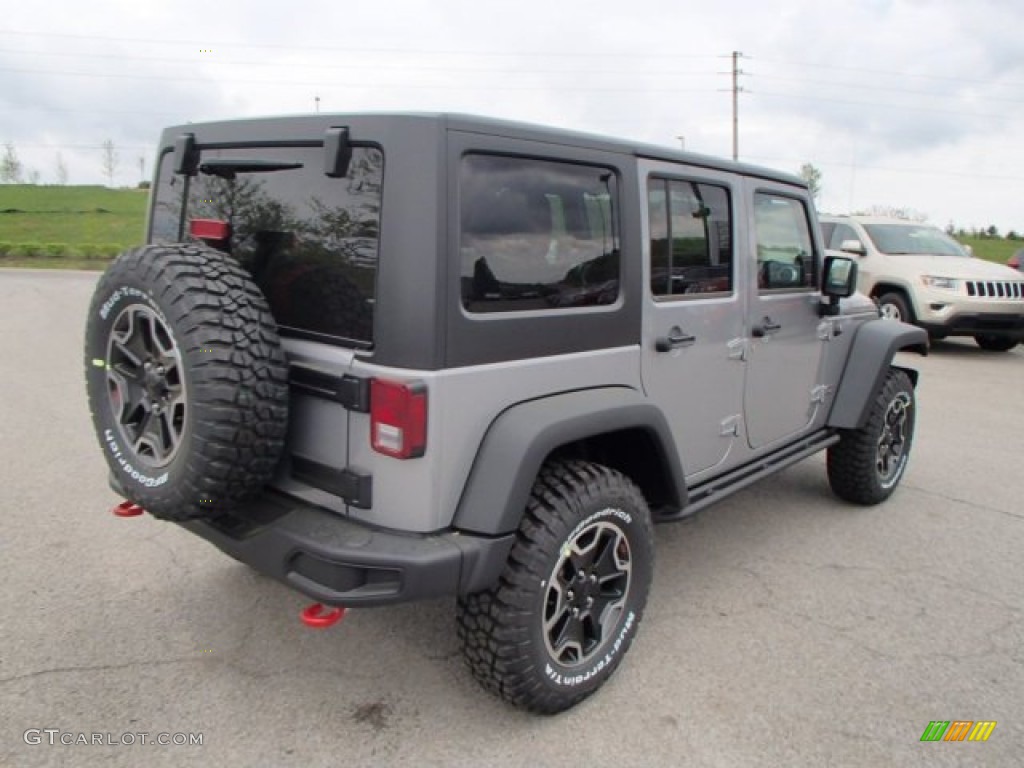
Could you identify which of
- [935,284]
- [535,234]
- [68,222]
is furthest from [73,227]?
[535,234]

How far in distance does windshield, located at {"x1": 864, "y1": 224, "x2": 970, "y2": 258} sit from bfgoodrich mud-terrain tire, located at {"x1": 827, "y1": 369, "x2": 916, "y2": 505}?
741cm

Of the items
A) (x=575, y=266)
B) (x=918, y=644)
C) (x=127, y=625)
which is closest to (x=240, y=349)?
(x=575, y=266)

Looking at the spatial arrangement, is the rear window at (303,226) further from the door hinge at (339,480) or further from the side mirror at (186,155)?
the door hinge at (339,480)

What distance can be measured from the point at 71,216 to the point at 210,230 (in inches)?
1698

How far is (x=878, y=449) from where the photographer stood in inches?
180

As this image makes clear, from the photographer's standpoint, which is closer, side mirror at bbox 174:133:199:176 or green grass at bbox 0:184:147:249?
side mirror at bbox 174:133:199:176

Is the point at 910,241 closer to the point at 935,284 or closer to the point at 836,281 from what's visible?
the point at 935,284

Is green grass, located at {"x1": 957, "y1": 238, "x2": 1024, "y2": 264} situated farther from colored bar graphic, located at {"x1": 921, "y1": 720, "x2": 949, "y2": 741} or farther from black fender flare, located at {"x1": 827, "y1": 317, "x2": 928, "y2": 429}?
colored bar graphic, located at {"x1": 921, "y1": 720, "x2": 949, "y2": 741}

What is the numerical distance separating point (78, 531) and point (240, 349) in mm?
2425

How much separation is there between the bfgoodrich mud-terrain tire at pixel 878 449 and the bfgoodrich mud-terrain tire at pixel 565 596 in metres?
2.22

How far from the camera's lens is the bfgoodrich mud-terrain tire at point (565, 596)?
2.40 metres

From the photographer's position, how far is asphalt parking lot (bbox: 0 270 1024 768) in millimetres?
2473

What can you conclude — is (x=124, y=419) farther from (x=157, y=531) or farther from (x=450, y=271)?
(x=157, y=531)

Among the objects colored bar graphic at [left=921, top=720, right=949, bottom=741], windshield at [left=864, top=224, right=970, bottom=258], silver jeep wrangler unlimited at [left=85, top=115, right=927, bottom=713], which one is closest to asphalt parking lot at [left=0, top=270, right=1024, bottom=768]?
colored bar graphic at [left=921, top=720, right=949, bottom=741]
